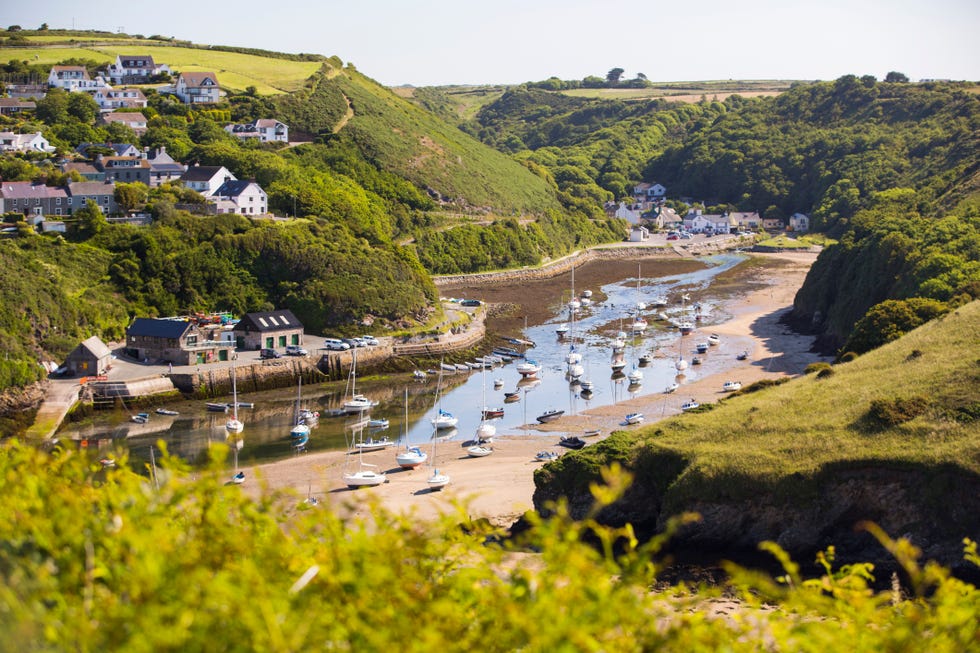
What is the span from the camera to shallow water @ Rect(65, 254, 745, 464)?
42781 mm

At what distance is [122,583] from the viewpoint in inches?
377

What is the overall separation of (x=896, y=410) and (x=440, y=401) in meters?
25.9

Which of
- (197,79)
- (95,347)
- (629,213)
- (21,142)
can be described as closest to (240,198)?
(21,142)

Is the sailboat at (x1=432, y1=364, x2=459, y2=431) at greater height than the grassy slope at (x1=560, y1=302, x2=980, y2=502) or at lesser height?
lesser

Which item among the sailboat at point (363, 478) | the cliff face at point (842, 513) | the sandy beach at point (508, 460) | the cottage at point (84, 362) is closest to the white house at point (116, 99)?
the cottage at point (84, 362)

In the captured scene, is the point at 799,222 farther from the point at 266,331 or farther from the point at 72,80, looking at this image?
the point at 266,331

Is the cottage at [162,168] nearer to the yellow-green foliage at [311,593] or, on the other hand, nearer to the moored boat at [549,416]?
the moored boat at [549,416]

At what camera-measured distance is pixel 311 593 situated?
9633mm

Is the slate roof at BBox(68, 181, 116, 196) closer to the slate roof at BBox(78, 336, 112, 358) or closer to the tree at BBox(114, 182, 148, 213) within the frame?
the tree at BBox(114, 182, 148, 213)

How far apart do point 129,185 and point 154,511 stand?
Answer: 6311 centimetres

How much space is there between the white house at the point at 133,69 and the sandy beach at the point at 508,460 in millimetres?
67637

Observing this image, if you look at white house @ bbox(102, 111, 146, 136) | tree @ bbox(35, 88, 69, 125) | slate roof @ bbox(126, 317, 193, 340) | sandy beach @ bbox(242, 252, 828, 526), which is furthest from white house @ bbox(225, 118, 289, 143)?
sandy beach @ bbox(242, 252, 828, 526)

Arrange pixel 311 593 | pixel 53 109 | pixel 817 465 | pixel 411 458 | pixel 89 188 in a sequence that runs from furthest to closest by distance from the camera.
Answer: pixel 53 109, pixel 89 188, pixel 411 458, pixel 817 465, pixel 311 593

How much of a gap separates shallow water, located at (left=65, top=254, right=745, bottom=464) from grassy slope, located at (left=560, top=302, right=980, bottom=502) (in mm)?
12933
